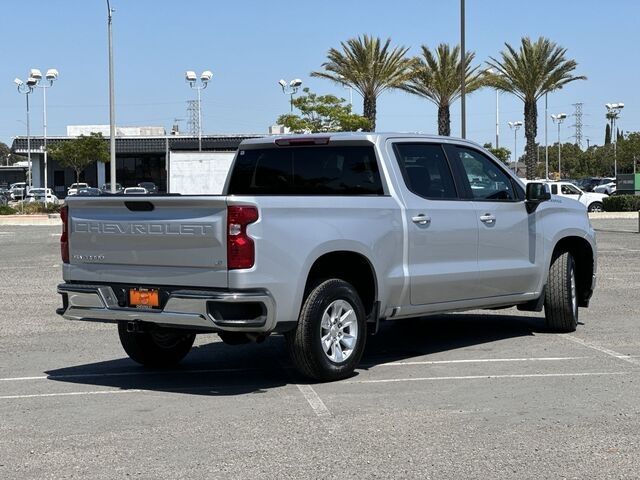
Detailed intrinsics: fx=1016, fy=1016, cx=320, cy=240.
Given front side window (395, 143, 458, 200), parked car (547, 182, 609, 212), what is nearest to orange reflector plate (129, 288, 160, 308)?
front side window (395, 143, 458, 200)

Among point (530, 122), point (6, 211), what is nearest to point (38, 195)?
point (6, 211)

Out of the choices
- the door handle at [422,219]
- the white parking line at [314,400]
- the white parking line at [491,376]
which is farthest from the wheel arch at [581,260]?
the white parking line at [314,400]

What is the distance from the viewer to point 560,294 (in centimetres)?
1056

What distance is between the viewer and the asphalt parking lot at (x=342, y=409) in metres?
5.79

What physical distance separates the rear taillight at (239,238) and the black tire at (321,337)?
2.44 feet

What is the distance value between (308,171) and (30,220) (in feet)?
123

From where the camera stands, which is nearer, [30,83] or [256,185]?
[256,185]

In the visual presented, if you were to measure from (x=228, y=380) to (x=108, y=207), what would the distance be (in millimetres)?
1741

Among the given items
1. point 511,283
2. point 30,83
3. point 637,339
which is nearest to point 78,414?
point 511,283

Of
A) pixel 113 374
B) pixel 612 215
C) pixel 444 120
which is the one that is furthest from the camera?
pixel 444 120

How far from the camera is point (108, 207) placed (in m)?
8.19

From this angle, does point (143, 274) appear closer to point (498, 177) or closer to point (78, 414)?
point (78, 414)

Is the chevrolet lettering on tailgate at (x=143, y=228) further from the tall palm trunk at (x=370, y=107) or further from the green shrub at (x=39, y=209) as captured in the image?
the green shrub at (x=39, y=209)

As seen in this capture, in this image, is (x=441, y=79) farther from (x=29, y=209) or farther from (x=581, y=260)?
(x=581, y=260)
